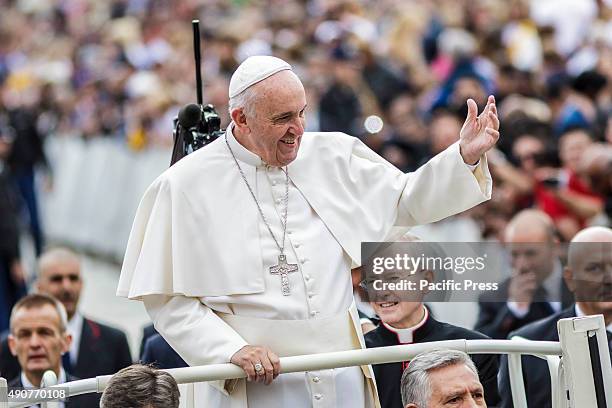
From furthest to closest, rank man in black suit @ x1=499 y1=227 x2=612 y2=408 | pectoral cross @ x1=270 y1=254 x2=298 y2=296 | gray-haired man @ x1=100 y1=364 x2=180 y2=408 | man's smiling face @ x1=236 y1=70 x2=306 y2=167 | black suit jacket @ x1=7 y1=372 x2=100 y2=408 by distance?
1. man in black suit @ x1=499 y1=227 x2=612 y2=408
2. black suit jacket @ x1=7 y1=372 x2=100 y2=408
3. pectoral cross @ x1=270 y1=254 x2=298 y2=296
4. man's smiling face @ x1=236 y1=70 x2=306 y2=167
5. gray-haired man @ x1=100 y1=364 x2=180 y2=408

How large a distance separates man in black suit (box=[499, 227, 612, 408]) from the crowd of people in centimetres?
1

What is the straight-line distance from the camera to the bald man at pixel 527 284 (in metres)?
6.50

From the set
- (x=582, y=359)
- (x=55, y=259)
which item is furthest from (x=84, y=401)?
(x=55, y=259)

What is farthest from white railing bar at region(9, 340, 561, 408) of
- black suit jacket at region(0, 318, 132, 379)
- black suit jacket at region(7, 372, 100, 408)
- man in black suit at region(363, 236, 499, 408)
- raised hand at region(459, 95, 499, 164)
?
black suit jacket at region(0, 318, 132, 379)

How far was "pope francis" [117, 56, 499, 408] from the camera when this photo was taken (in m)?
5.05

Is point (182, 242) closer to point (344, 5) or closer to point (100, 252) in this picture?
point (344, 5)

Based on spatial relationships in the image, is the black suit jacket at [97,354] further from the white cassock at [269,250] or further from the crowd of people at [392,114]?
the white cassock at [269,250]

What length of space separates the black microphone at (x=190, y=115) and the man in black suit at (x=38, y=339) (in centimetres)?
158

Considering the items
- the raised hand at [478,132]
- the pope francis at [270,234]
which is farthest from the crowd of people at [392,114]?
the raised hand at [478,132]

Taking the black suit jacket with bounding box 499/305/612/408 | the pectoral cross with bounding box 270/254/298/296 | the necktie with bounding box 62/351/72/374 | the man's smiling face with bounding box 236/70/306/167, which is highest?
the man's smiling face with bounding box 236/70/306/167

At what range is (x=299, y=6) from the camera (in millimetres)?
18734

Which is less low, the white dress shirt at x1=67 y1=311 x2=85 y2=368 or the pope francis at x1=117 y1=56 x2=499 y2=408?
the white dress shirt at x1=67 y1=311 x2=85 y2=368

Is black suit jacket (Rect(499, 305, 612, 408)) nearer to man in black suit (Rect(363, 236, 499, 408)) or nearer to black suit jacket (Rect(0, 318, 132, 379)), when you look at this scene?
man in black suit (Rect(363, 236, 499, 408))

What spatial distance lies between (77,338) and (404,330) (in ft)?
7.81
